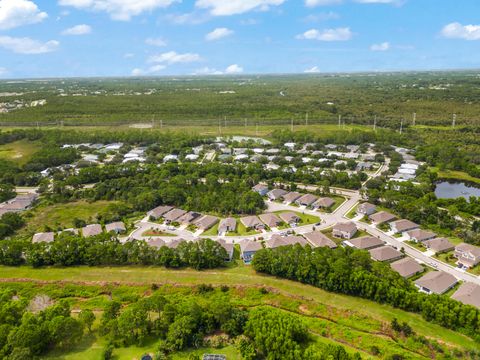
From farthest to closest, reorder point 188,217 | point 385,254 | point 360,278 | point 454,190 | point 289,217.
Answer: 1. point 454,190
2. point 188,217
3. point 289,217
4. point 385,254
5. point 360,278

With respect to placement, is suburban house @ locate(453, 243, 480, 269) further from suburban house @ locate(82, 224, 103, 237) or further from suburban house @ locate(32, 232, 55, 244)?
suburban house @ locate(32, 232, 55, 244)

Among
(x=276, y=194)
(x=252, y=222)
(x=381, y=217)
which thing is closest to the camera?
(x=252, y=222)

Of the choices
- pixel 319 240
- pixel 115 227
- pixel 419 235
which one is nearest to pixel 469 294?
pixel 419 235

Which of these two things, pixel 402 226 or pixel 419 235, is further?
pixel 402 226

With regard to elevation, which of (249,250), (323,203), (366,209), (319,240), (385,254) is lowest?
(385,254)

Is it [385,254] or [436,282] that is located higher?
[385,254]

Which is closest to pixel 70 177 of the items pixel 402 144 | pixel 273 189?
pixel 273 189

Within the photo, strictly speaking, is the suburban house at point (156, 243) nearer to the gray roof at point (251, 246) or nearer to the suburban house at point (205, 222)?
the suburban house at point (205, 222)

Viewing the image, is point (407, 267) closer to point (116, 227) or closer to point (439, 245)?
point (439, 245)
